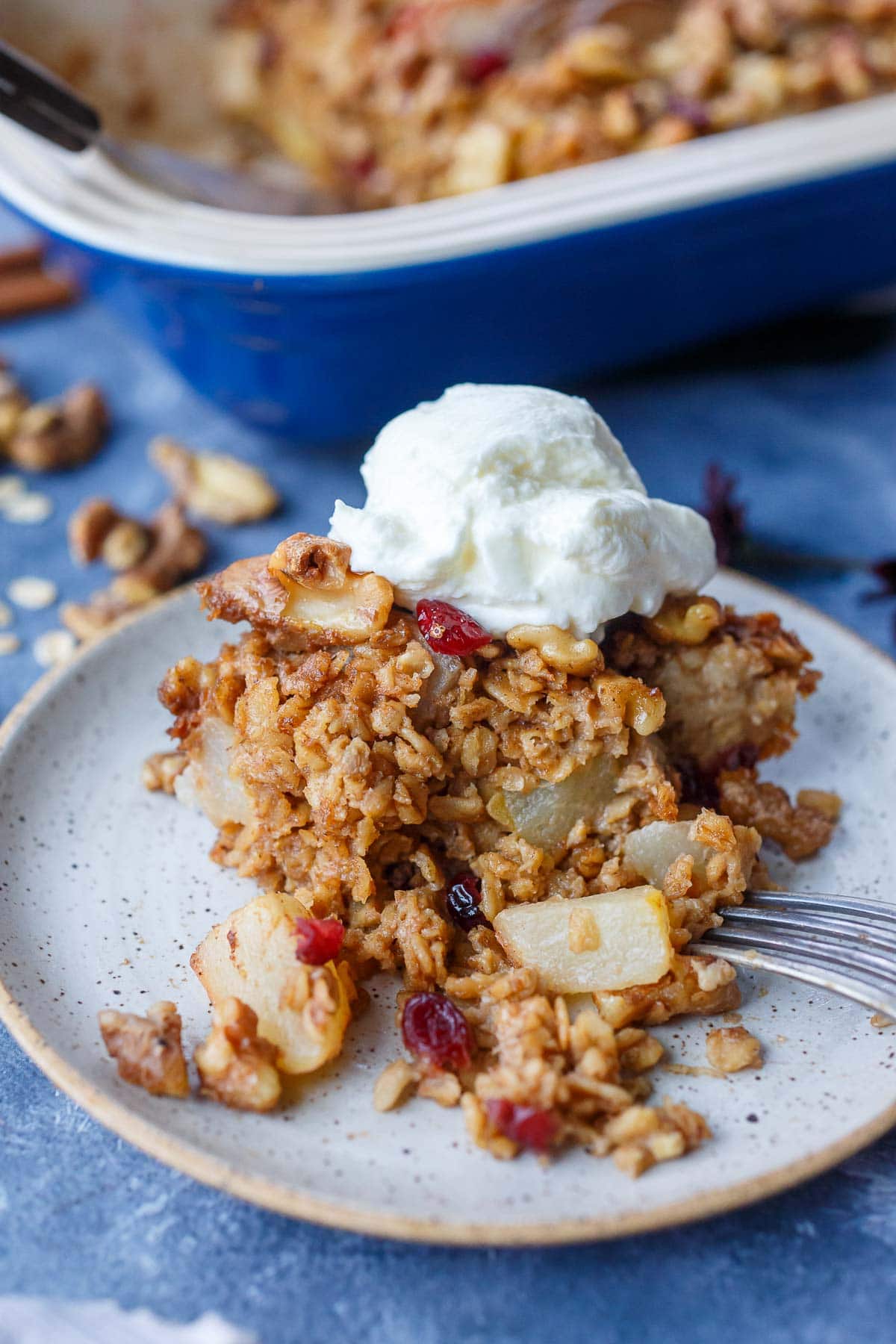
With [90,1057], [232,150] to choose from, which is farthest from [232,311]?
[90,1057]

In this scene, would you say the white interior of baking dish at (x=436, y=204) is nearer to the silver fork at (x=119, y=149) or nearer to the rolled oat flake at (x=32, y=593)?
the silver fork at (x=119, y=149)

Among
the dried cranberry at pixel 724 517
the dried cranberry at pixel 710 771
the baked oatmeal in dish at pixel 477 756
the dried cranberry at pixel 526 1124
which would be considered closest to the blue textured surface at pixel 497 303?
the dried cranberry at pixel 724 517

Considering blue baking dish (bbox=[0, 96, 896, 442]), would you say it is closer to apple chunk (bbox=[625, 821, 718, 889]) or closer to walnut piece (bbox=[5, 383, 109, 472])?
walnut piece (bbox=[5, 383, 109, 472])

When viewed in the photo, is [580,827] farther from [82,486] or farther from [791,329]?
[791,329]

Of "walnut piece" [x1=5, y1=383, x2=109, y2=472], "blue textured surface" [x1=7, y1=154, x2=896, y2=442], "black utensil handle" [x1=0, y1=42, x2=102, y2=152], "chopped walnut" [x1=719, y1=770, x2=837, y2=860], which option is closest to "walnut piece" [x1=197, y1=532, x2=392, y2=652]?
"chopped walnut" [x1=719, y1=770, x2=837, y2=860]

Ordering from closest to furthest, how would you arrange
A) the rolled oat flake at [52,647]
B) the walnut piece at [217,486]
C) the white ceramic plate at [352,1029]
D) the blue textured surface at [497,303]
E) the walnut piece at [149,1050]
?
1. the white ceramic plate at [352,1029]
2. the walnut piece at [149,1050]
3. the rolled oat flake at [52,647]
4. the blue textured surface at [497,303]
5. the walnut piece at [217,486]

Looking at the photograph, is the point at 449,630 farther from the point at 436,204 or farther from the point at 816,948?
the point at 436,204
